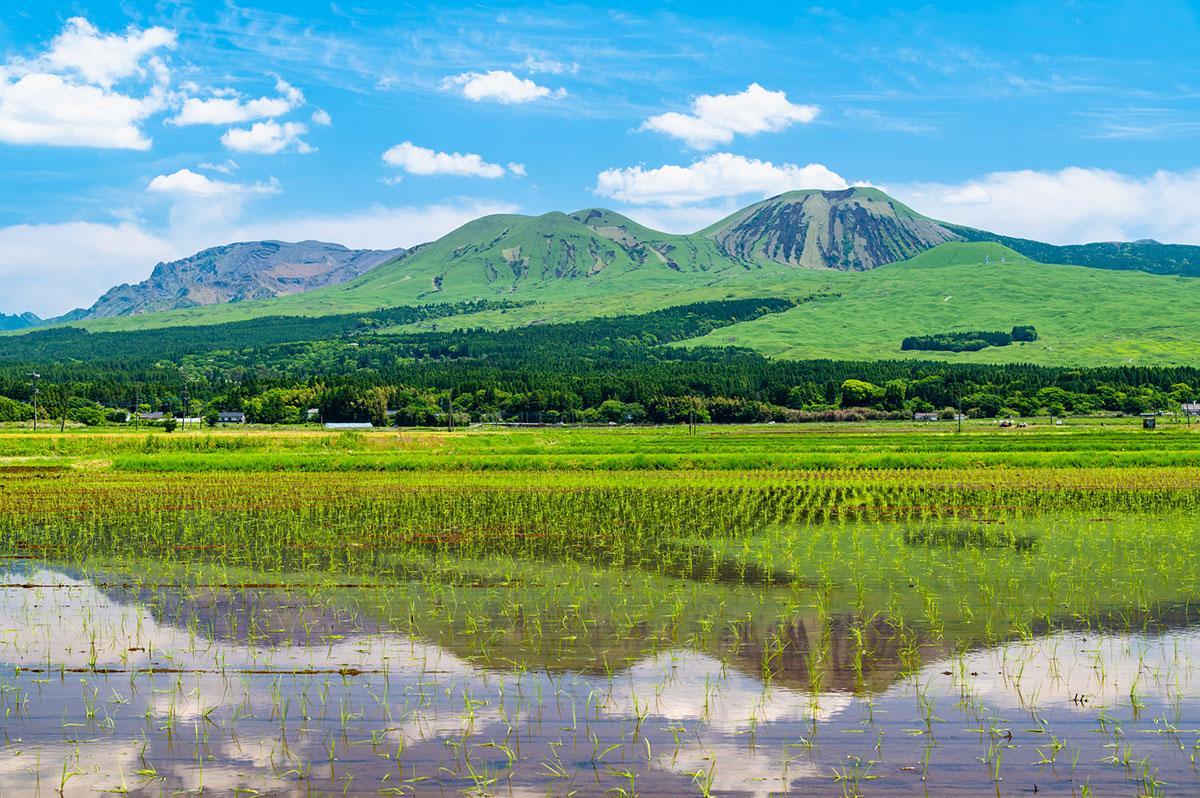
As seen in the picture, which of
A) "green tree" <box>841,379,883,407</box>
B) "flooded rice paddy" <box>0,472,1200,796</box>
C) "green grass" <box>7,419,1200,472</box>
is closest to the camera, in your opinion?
"flooded rice paddy" <box>0,472,1200,796</box>

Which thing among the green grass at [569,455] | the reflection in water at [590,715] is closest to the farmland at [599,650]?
the reflection in water at [590,715]

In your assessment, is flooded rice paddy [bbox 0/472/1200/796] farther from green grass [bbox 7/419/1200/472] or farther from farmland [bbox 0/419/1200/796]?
green grass [bbox 7/419/1200/472]

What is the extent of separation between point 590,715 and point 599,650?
10.7ft

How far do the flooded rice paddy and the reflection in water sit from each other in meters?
0.05

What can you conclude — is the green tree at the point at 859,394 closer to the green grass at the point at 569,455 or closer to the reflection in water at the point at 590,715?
the green grass at the point at 569,455

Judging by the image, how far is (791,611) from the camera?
19.2 metres

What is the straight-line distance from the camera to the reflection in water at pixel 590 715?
35.8 ft

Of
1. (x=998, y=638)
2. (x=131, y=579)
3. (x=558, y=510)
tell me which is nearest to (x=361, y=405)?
(x=558, y=510)

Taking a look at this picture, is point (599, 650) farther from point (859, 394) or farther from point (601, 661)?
point (859, 394)

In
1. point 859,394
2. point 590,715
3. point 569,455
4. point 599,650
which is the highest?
point 590,715

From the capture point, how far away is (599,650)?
53.2 ft

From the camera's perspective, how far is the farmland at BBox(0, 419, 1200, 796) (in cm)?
1129

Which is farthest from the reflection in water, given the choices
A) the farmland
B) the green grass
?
the green grass

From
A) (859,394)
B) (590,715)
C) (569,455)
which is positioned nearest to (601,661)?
(590,715)
